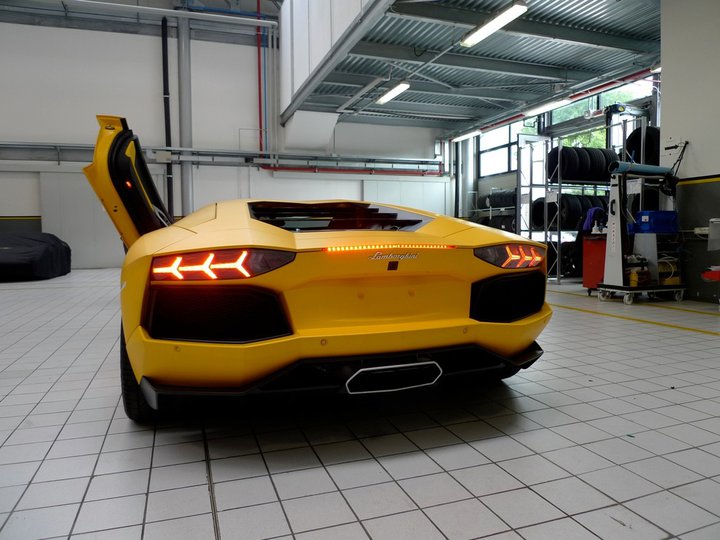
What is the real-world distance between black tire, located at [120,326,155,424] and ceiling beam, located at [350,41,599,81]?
8201mm

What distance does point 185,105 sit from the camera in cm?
1316

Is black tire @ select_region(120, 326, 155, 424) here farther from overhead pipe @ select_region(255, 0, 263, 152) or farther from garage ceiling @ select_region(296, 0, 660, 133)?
overhead pipe @ select_region(255, 0, 263, 152)

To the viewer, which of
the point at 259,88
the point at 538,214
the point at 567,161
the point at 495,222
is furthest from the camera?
the point at 495,222

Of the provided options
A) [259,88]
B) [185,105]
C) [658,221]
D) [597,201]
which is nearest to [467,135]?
[597,201]

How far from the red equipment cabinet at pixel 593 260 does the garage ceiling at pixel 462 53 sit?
3.72m

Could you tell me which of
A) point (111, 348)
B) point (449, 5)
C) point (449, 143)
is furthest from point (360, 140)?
point (111, 348)

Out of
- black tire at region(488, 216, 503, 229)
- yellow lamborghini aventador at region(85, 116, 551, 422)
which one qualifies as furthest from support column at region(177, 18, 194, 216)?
yellow lamborghini aventador at region(85, 116, 551, 422)

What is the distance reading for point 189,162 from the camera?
13.2 m

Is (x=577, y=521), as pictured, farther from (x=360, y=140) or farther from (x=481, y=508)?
(x=360, y=140)

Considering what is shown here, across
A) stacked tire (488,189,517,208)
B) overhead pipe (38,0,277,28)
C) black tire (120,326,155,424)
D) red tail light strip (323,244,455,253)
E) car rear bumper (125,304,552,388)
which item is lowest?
black tire (120,326,155,424)

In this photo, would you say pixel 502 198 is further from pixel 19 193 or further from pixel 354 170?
pixel 19 193

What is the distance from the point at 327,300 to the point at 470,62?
9640 millimetres

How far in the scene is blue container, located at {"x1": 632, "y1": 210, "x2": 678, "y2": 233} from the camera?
20.6 feet

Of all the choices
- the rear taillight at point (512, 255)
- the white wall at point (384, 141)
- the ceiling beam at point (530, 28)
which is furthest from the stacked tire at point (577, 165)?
the rear taillight at point (512, 255)
